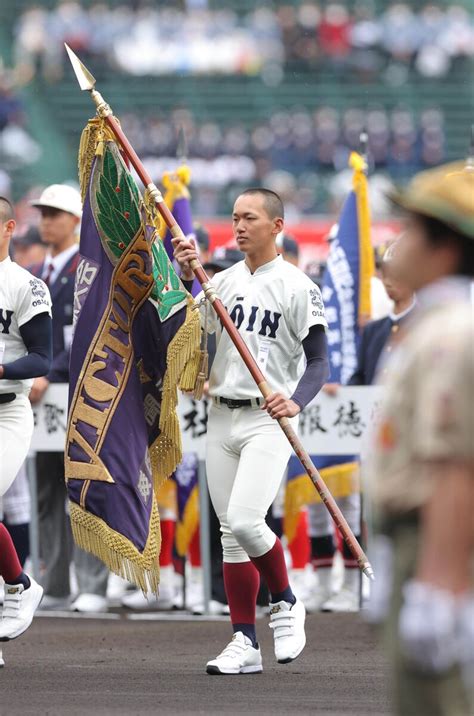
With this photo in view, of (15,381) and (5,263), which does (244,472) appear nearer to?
(15,381)

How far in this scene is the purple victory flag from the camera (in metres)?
8.16

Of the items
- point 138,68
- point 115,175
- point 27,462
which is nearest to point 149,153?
point 138,68

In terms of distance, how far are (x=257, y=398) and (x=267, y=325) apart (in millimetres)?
371

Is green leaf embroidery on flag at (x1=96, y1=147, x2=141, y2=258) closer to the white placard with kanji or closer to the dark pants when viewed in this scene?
the white placard with kanji

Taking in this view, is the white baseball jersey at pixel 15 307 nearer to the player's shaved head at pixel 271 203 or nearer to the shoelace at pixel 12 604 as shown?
the shoelace at pixel 12 604

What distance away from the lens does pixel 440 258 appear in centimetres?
382

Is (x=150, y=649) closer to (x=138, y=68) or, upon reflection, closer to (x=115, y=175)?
(x=115, y=175)

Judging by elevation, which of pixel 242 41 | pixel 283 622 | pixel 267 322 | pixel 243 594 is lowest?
pixel 283 622

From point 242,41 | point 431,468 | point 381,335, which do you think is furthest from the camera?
point 242,41

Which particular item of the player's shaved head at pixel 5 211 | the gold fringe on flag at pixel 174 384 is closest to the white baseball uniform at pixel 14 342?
the player's shaved head at pixel 5 211

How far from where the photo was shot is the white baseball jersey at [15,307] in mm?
7961

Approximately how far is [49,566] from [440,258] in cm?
Answer: 779

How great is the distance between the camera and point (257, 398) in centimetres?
778

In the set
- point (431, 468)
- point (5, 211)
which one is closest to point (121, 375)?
point (5, 211)
